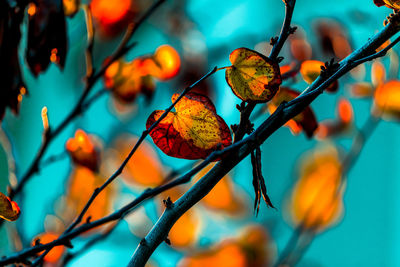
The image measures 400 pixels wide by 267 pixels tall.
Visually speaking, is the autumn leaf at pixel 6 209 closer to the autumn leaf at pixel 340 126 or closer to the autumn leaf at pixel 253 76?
the autumn leaf at pixel 253 76

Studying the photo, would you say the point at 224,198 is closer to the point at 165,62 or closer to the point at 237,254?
the point at 237,254

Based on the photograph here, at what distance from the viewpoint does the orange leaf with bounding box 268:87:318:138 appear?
0.33 metres

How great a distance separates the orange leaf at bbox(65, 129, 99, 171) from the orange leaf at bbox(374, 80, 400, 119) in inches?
18.4

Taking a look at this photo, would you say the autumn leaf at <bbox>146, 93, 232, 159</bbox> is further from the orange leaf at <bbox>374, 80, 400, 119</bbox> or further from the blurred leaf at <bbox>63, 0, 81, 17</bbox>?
the orange leaf at <bbox>374, 80, 400, 119</bbox>

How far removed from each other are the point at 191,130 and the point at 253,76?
0.05 metres

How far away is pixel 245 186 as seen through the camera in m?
1.33

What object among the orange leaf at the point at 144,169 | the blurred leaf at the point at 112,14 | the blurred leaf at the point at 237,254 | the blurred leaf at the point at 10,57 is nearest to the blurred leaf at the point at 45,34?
the blurred leaf at the point at 10,57

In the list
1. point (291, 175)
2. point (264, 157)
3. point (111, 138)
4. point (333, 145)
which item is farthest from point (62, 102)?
point (333, 145)

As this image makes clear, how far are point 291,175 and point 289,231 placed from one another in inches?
7.3

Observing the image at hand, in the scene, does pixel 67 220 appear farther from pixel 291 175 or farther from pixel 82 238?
pixel 291 175

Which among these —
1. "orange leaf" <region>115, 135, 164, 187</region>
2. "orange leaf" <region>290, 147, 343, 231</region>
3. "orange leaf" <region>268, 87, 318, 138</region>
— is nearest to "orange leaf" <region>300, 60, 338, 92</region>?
"orange leaf" <region>268, 87, 318, 138</region>

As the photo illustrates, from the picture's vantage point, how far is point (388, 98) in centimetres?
72

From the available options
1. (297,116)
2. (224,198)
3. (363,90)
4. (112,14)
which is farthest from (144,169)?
(297,116)

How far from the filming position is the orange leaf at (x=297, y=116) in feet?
1.09
